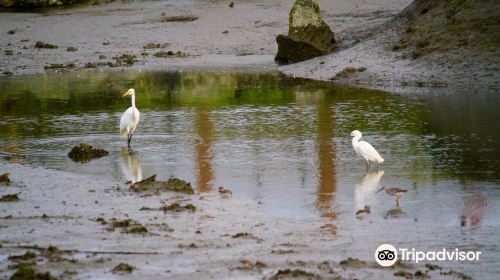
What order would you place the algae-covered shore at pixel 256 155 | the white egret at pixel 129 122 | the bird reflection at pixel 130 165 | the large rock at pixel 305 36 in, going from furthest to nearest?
the large rock at pixel 305 36 < the white egret at pixel 129 122 < the bird reflection at pixel 130 165 < the algae-covered shore at pixel 256 155

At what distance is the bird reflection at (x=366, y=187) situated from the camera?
10.7 metres

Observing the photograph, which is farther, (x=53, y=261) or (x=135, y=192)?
(x=135, y=192)

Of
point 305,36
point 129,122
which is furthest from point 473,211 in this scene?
point 305,36

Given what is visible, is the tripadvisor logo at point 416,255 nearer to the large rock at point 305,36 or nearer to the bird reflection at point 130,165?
the bird reflection at point 130,165

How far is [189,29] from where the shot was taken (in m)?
31.1

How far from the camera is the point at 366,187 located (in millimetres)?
11453

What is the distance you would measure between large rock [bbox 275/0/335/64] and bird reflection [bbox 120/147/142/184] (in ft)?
38.3

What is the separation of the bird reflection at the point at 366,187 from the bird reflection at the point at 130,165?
9.93ft

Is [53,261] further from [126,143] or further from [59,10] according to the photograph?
[59,10]

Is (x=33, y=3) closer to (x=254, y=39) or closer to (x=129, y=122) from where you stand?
(x=254, y=39)

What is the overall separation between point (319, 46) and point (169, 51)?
19.6 ft

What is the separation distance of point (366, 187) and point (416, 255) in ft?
10.2

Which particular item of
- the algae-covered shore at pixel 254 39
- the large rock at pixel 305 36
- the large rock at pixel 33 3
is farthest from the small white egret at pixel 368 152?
the large rock at pixel 33 3

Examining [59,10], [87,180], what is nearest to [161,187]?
[87,180]
